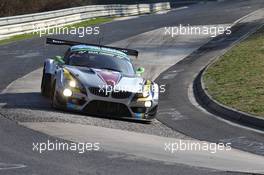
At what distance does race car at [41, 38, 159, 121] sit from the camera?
1244 centimetres

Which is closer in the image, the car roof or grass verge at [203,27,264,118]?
the car roof

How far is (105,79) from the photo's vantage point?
41.8ft

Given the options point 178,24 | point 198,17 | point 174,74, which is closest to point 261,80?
point 174,74

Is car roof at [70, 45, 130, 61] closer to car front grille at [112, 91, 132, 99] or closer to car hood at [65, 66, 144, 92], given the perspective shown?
car hood at [65, 66, 144, 92]

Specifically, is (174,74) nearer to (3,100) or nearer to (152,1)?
Answer: (3,100)

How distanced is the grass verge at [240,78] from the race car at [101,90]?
7.61 ft

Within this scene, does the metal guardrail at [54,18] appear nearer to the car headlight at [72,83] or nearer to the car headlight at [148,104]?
the car headlight at [72,83]

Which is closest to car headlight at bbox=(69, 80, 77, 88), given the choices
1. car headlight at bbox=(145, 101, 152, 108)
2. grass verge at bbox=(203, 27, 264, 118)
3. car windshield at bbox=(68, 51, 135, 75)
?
car windshield at bbox=(68, 51, 135, 75)

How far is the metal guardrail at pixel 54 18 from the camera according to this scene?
31.3 metres

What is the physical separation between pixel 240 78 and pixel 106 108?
22.0 ft

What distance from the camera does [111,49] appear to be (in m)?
A: 15.0

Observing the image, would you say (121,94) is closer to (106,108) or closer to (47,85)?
(106,108)

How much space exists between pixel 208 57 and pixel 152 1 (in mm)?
51532

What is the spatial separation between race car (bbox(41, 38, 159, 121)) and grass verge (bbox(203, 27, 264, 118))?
2.32 m
